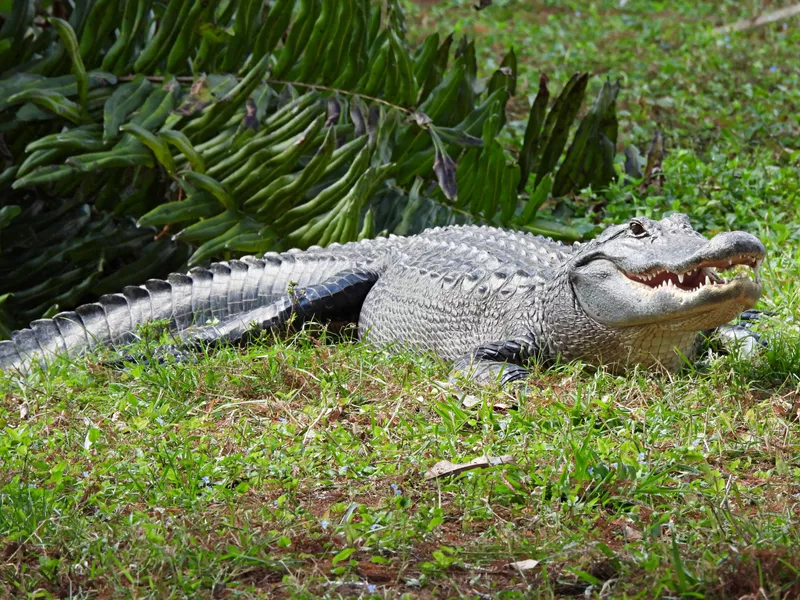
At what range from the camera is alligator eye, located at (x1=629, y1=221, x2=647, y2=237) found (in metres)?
3.94

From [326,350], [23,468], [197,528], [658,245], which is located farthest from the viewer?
[326,350]

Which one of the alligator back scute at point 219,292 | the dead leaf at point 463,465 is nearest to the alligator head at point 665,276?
the dead leaf at point 463,465

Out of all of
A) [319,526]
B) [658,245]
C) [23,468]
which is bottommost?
[23,468]

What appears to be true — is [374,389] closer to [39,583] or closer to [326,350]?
[326,350]

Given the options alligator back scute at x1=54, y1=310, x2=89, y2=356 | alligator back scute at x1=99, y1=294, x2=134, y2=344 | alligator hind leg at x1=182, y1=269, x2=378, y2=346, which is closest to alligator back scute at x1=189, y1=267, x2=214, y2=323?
alligator hind leg at x1=182, y1=269, x2=378, y2=346

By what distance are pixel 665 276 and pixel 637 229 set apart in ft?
0.83

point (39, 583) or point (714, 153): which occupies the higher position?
point (714, 153)

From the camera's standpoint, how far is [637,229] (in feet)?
13.0

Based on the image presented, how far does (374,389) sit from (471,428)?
56 cm

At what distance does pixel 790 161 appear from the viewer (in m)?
6.93

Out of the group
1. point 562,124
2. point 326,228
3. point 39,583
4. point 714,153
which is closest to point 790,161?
point 714,153

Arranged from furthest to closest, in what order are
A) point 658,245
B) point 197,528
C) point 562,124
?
point 562,124 → point 658,245 → point 197,528

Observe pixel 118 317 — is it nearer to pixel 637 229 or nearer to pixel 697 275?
pixel 637 229

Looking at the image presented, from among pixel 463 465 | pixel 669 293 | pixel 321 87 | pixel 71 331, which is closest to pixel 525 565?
pixel 463 465
